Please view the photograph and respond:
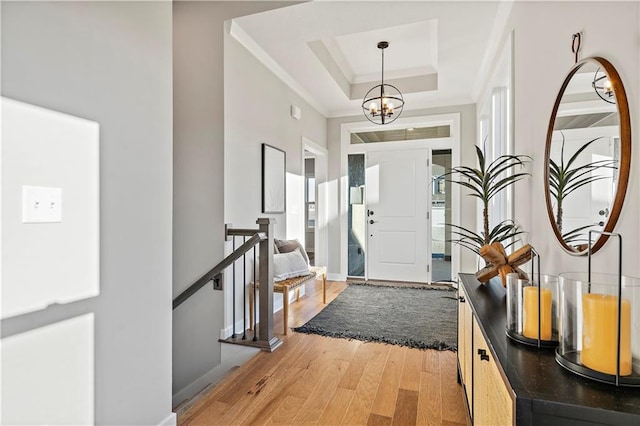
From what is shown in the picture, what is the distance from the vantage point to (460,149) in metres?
4.95

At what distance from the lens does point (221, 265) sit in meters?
2.84

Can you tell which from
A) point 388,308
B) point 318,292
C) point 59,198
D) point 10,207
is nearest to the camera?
point 10,207

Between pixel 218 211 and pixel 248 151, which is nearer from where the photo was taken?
pixel 218 211

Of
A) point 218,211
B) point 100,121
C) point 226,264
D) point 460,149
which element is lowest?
point 226,264

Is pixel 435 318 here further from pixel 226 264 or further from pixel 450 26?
pixel 450 26

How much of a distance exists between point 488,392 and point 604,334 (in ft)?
1.42

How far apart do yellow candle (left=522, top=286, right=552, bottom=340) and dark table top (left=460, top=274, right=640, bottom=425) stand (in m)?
0.05

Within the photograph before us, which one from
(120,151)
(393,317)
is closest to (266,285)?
(393,317)

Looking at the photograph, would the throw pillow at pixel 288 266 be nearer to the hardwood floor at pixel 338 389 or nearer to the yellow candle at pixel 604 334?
the hardwood floor at pixel 338 389

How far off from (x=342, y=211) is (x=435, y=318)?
2408mm

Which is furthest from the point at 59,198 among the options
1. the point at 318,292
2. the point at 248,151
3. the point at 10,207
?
the point at 318,292

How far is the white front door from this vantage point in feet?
17.2

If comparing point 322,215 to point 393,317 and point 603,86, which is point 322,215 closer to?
point 393,317

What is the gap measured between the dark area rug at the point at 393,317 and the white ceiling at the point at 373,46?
2.64 meters
